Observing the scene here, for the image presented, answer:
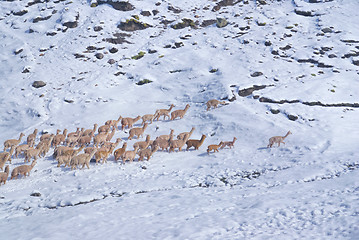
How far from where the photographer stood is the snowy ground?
30.4 ft

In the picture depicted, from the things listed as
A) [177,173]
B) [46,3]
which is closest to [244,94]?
[177,173]

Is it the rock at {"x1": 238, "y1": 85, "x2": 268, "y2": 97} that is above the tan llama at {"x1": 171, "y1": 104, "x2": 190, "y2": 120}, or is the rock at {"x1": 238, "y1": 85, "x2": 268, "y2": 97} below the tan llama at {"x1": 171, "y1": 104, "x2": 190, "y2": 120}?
above

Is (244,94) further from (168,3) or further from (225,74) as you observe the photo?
(168,3)

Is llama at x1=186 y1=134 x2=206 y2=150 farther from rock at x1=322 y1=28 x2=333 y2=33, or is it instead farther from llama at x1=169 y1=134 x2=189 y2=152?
rock at x1=322 y1=28 x2=333 y2=33

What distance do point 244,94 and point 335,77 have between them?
7.66m

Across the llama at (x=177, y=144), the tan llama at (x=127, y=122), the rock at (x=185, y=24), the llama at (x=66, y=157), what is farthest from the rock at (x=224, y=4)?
the llama at (x=66, y=157)

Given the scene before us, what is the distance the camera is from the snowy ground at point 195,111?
926 centimetres

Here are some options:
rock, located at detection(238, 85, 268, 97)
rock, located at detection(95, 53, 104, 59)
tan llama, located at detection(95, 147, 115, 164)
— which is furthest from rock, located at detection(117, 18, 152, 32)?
tan llama, located at detection(95, 147, 115, 164)

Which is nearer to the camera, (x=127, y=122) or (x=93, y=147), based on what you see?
(x=93, y=147)

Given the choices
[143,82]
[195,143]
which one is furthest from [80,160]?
[143,82]

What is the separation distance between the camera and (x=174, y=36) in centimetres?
3266

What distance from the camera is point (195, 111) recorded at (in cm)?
2077

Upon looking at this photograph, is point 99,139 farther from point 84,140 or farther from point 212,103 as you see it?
point 212,103

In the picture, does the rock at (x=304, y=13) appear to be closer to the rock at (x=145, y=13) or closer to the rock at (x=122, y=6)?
the rock at (x=145, y=13)
